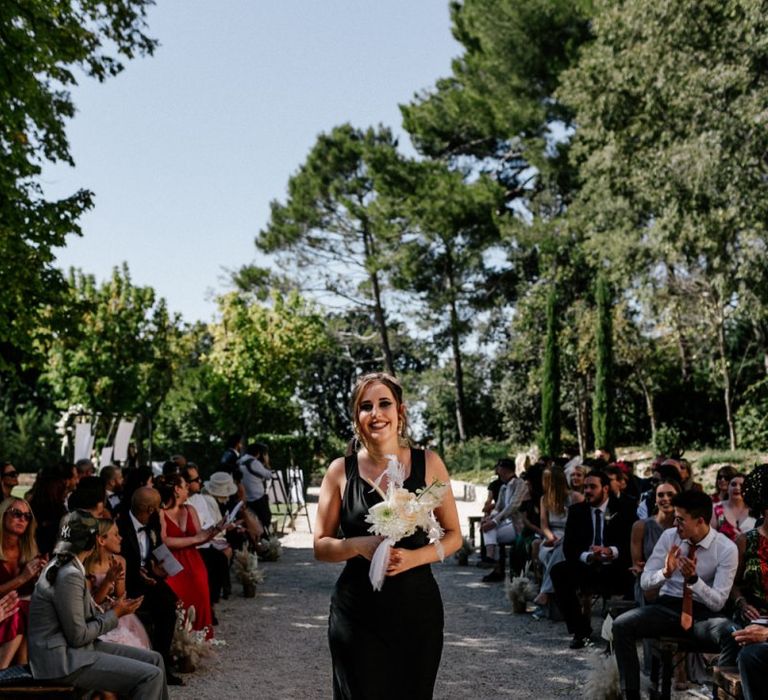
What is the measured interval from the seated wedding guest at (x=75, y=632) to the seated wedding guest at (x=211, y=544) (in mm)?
5196

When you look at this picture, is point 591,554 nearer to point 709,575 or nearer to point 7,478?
point 709,575

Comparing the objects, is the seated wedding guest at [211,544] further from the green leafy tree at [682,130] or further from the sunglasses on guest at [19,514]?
the green leafy tree at [682,130]

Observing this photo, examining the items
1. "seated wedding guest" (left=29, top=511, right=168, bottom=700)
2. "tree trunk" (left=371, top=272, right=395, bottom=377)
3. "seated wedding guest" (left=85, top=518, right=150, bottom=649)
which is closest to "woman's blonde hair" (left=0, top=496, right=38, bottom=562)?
"seated wedding guest" (left=85, top=518, right=150, bottom=649)

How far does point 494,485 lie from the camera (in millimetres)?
13984

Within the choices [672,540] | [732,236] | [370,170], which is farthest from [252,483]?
[370,170]

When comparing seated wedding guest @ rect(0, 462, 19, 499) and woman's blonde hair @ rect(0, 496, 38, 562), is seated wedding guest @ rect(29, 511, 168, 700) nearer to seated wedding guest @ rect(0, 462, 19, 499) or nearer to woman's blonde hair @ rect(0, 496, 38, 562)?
woman's blonde hair @ rect(0, 496, 38, 562)

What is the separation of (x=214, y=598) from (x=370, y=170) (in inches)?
1227

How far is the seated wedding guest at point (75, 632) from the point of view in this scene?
4672mm

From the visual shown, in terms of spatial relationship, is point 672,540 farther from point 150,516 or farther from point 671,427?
point 671,427

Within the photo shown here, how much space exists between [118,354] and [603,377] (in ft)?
56.2

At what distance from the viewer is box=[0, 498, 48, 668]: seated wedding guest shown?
564 cm

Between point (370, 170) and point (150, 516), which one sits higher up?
point (370, 170)

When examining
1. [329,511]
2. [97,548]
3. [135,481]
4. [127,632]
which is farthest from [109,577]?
[135,481]

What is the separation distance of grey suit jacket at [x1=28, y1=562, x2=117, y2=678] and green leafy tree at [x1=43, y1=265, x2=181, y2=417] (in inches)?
1084
